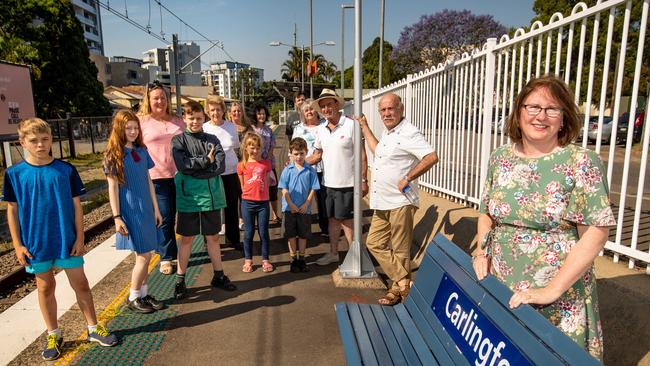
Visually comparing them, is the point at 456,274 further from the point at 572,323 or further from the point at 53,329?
the point at 53,329

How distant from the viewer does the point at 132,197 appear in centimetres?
347

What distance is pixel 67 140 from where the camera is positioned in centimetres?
1680

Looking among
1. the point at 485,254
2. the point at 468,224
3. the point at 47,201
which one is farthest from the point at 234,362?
the point at 468,224

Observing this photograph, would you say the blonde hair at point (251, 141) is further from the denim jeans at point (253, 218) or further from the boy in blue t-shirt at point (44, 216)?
the boy in blue t-shirt at point (44, 216)

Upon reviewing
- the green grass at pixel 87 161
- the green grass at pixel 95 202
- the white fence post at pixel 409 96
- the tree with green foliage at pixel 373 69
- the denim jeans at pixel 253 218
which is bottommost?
the green grass at pixel 95 202

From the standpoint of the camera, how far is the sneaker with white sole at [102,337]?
121 inches

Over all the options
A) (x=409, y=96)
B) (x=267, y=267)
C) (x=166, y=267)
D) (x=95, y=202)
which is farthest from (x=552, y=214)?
(x=95, y=202)

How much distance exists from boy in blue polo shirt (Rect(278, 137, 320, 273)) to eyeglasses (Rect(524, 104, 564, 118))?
121 inches

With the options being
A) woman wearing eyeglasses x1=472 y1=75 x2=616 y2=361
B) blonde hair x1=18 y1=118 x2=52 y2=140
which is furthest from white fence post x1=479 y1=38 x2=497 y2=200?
blonde hair x1=18 y1=118 x2=52 y2=140

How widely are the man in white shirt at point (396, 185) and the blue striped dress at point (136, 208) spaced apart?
2011 mm

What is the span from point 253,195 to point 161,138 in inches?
45.1

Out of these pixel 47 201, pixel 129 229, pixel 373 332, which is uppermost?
pixel 47 201

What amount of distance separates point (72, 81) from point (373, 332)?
95.1ft

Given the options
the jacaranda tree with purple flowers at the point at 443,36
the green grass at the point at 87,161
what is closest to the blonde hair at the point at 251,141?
the green grass at the point at 87,161
